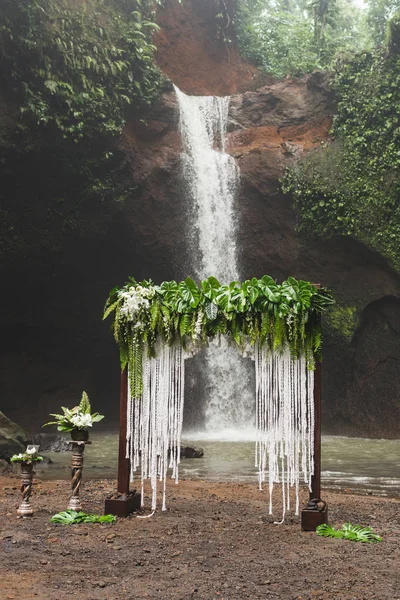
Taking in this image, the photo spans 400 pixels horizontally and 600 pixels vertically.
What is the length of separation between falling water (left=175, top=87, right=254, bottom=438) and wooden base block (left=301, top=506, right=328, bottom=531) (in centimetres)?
1349

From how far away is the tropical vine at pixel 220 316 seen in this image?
7121mm

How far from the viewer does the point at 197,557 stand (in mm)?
5789

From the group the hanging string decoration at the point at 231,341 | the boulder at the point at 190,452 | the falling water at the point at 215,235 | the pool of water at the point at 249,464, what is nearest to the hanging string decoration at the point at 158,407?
the hanging string decoration at the point at 231,341

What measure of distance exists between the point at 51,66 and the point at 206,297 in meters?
15.0

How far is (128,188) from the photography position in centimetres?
2108

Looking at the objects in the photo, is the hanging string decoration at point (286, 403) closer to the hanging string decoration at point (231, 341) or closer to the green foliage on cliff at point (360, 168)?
the hanging string decoration at point (231, 341)

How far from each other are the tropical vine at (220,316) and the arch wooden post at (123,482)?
0.18m

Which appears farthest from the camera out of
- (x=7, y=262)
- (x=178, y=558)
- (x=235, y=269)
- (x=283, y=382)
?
(x=235, y=269)

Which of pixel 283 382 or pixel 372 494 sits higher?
pixel 283 382

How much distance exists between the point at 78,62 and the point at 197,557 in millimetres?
17755

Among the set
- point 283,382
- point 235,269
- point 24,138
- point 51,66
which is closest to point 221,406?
point 235,269

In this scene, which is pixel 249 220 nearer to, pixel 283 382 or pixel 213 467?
pixel 213 467

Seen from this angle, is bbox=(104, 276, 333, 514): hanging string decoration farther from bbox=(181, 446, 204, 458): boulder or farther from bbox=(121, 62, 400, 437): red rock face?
bbox=(121, 62, 400, 437): red rock face

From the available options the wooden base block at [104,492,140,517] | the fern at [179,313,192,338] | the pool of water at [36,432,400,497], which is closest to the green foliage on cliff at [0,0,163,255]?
the pool of water at [36,432,400,497]
